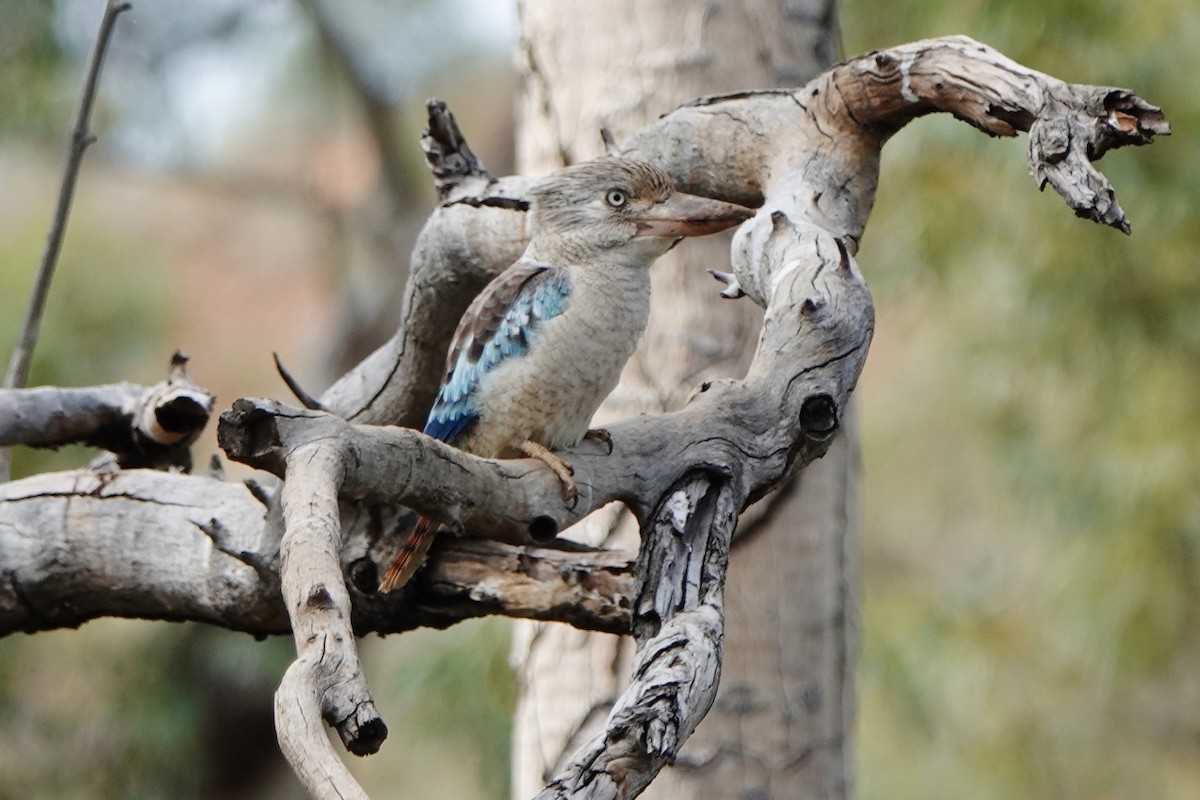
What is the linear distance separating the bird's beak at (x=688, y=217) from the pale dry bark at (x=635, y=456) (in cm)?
8

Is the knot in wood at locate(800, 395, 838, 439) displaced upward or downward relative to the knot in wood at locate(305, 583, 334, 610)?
upward

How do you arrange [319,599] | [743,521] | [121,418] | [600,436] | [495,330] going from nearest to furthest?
[319,599]
[600,436]
[495,330]
[121,418]
[743,521]

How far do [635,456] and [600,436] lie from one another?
0.16 metres

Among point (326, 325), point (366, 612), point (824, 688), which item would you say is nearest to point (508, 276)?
point (366, 612)

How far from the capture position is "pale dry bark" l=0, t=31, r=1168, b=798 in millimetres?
1221

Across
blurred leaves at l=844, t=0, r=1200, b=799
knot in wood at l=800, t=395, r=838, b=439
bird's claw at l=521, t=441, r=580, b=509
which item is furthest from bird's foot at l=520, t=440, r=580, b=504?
blurred leaves at l=844, t=0, r=1200, b=799

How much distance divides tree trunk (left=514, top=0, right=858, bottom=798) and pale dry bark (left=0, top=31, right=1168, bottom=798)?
1.50 feet

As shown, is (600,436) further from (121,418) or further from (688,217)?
(121,418)

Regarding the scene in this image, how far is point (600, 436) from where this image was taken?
186 centimetres

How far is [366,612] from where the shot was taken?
6.70 feet

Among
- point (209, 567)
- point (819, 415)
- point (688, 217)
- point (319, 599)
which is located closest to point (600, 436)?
point (819, 415)

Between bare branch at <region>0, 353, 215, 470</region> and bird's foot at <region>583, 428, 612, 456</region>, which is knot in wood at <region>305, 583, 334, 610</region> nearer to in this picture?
bird's foot at <region>583, 428, 612, 456</region>

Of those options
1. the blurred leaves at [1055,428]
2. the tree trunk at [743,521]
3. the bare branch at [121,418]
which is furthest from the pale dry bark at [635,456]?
the blurred leaves at [1055,428]

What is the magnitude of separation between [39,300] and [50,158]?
4051 millimetres
